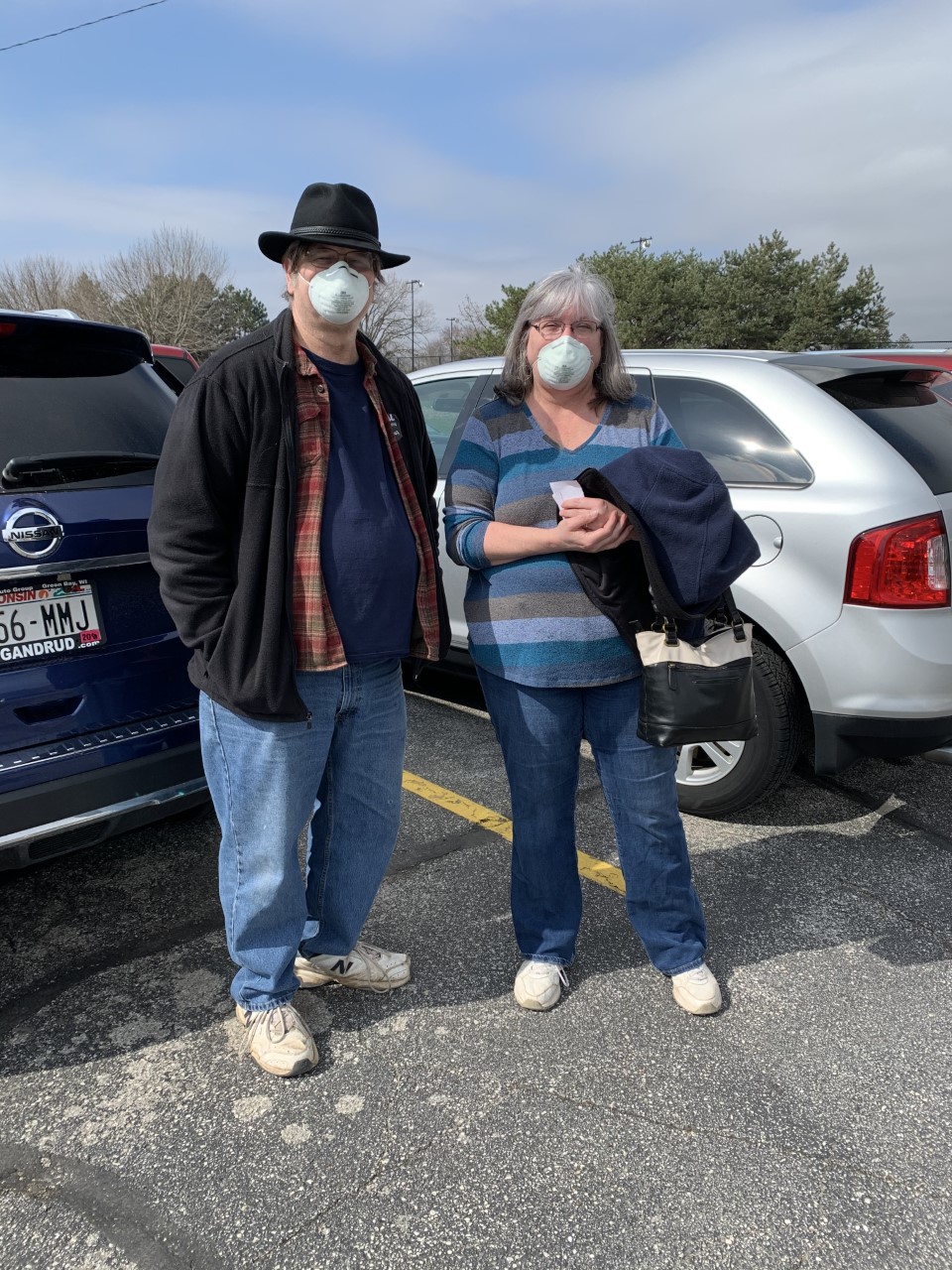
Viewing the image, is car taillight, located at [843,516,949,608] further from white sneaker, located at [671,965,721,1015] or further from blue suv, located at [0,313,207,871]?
blue suv, located at [0,313,207,871]

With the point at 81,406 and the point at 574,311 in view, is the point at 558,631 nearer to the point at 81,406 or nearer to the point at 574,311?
the point at 574,311

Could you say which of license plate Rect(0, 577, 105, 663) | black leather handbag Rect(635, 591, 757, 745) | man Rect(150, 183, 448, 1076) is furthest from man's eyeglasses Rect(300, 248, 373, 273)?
black leather handbag Rect(635, 591, 757, 745)

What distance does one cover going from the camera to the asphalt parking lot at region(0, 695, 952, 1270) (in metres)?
1.78

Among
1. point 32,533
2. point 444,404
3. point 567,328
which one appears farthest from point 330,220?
point 444,404

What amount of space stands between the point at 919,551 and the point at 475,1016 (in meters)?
1.97

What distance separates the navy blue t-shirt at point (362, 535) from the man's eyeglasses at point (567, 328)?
460 millimetres

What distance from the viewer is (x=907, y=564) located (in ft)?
9.61

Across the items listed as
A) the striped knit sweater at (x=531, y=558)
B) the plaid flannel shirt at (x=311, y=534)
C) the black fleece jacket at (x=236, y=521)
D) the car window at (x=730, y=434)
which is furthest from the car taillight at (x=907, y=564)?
the black fleece jacket at (x=236, y=521)

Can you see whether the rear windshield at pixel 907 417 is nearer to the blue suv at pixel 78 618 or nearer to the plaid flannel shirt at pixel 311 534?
the plaid flannel shirt at pixel 311 534

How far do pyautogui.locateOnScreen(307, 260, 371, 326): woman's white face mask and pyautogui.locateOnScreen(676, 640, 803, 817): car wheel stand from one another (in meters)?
1.85

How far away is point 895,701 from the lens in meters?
2.97

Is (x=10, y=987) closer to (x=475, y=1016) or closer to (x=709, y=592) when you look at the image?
(x=475, y=1016)

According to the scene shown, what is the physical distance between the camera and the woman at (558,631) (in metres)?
2.23

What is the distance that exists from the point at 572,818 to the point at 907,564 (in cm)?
142
